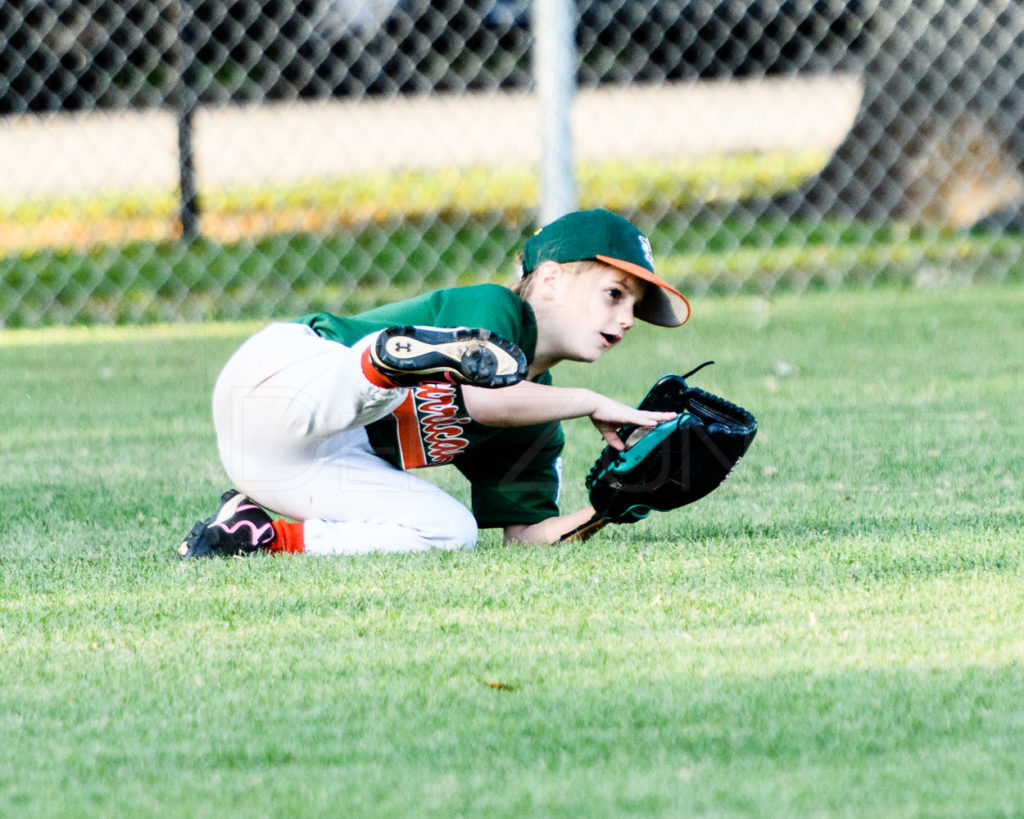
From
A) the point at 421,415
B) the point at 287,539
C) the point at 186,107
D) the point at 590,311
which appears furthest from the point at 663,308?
the point at 186,107

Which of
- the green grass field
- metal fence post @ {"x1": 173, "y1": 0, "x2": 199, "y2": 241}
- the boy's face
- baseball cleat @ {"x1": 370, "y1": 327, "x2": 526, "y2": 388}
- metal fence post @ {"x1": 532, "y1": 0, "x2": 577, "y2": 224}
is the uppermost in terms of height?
metal fence post @ {"x1": 173, "y1": 0, "x2": 199, "y2": 241}

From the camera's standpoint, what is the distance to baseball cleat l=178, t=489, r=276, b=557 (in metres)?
2.89

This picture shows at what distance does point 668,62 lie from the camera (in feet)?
32.5

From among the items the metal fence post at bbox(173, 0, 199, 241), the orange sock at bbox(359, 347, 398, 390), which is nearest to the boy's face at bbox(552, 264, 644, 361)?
the orange sock at bbox(359, 347, 398, 390)

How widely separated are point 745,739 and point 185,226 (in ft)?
23.7

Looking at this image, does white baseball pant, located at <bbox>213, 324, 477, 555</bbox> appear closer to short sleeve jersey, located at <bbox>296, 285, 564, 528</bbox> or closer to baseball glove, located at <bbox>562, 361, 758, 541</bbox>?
short sleeve jersey, located at <bbox>296, 285, 564, 528</bbox>

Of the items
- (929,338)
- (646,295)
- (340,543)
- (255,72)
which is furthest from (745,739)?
(255,72)

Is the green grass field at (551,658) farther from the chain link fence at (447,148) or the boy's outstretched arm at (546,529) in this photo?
the chain link fence at (447,148)

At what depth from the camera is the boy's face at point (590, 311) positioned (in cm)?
302

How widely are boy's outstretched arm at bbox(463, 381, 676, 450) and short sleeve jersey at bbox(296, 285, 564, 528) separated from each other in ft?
0.27

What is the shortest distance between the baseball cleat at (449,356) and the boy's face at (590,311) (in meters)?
0.43

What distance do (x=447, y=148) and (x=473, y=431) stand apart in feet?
25.0

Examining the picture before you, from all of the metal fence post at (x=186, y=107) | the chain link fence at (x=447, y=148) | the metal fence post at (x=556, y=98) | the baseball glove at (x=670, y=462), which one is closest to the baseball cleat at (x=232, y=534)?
Answer: the baseball glove at (x=670, y=462)

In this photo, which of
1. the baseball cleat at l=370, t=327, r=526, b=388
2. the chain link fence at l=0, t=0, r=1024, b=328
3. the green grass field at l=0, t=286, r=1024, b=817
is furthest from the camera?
the chain link fence at l=0, t=0, r=1024, b=328
